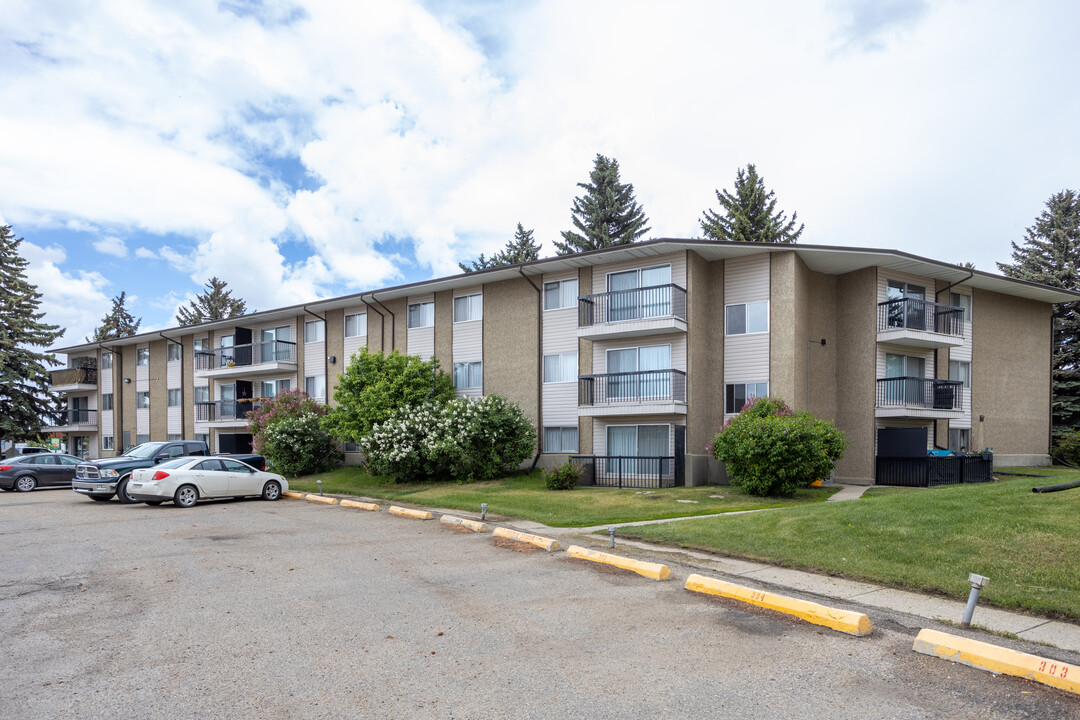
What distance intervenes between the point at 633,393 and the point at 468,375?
7802 mm

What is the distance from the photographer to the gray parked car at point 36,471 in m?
24.0

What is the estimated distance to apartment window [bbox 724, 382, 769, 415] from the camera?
2223cm

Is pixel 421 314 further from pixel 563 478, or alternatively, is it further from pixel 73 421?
pixel 73 421

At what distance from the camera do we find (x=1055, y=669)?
4965 mm

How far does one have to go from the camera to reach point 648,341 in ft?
76.4

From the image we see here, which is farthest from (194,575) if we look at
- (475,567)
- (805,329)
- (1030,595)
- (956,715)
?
(805,329)

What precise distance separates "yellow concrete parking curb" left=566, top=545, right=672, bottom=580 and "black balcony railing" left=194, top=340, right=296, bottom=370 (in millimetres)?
25988

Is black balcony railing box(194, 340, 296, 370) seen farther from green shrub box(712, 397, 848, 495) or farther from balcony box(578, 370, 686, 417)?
green shrub box(712, 397, 848, 495)

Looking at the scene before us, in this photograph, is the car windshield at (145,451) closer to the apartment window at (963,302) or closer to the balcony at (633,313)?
the balcony at (633,313)

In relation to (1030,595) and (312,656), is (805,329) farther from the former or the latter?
(312,656)

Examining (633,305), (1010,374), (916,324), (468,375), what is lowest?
(468,375)

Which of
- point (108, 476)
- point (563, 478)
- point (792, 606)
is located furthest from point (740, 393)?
point (108, 476)

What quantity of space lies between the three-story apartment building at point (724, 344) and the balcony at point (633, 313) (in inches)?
2.7

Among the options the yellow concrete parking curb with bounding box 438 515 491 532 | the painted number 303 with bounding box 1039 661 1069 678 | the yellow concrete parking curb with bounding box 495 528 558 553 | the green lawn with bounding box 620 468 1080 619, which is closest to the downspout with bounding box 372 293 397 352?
the yellow concrete parking curb with bounding box 438 515 491 532
